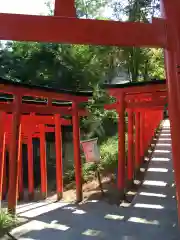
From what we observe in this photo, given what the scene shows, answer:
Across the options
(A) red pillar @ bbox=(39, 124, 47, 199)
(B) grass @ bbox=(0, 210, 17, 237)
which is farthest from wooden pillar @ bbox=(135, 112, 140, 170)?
(B) grass @ bbox=(0, 210, 17, 237)

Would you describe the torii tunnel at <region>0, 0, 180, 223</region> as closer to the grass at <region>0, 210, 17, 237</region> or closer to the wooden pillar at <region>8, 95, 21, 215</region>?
the grass at <region>0, 210, 17, 237</region>

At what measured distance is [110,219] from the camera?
21.9ft

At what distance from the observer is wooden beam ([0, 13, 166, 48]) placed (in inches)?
140

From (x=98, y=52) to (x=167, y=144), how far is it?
23.0ft

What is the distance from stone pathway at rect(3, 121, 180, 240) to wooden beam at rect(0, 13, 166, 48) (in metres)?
3.29

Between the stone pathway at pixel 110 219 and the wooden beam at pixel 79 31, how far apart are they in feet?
10.8

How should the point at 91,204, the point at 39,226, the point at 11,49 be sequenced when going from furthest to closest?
the point at 11,49 < the point at 91,204 < the point at 39,226

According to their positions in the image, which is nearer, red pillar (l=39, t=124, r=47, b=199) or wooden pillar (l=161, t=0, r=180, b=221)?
wooden pillar (l=161, t=0, r=180, b=221)

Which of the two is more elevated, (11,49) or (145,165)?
(11,49)

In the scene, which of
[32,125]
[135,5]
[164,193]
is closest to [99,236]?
[164,193]

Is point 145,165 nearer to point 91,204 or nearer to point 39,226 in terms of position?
point 91,204

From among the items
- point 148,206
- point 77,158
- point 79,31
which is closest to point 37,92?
point 77,158

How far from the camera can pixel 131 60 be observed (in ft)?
64.5

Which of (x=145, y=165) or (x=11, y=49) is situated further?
(x=11, y=49)
